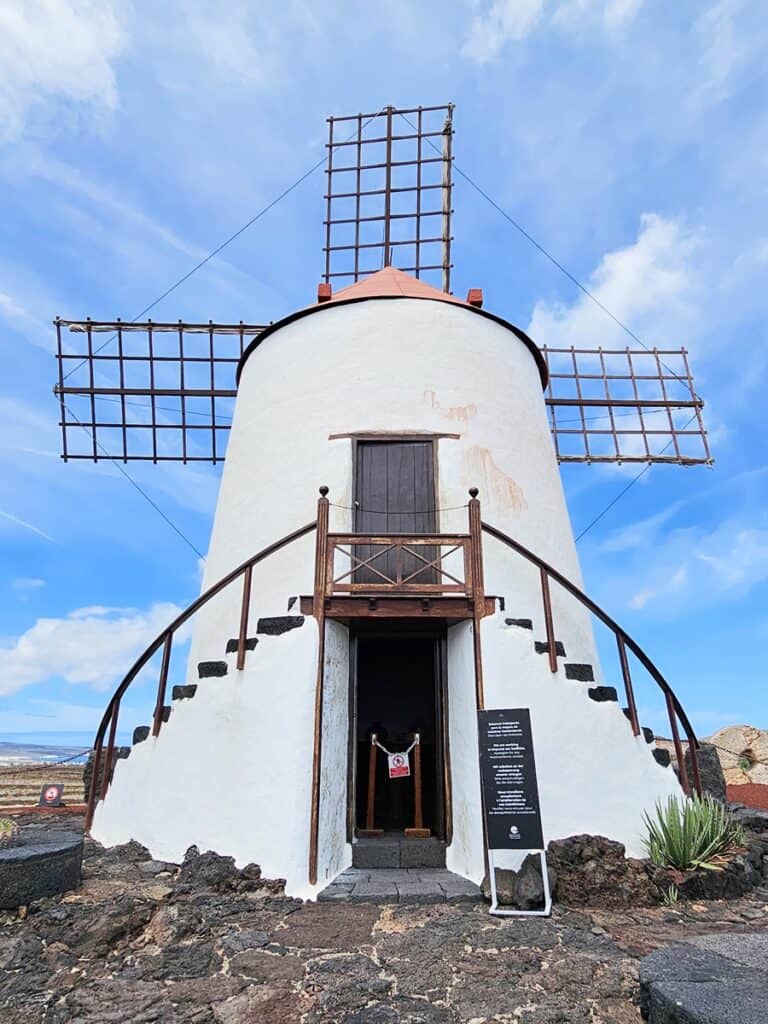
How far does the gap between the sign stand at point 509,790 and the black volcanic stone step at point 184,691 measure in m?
3.08

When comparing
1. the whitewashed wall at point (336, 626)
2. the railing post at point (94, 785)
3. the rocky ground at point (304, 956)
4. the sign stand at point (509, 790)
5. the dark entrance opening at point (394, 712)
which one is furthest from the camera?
the dark entrance opening at point (394, 712)

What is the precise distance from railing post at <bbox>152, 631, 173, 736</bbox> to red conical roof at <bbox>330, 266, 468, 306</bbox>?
5880 mm

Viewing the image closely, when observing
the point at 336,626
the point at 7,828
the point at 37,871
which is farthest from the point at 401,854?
the point at 7,828

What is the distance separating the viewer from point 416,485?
9.07 m

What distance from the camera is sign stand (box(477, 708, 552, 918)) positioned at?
571cm

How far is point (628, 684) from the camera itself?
7.24 metres

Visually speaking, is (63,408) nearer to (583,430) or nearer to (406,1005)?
(583,430)

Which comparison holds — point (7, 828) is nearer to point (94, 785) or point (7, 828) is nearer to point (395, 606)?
point (94, 785)

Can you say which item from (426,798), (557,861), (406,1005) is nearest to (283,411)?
(426,798)

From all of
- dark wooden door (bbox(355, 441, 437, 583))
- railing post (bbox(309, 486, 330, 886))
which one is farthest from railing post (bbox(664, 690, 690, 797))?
railing post (bbox(309, 486, 330, 886))

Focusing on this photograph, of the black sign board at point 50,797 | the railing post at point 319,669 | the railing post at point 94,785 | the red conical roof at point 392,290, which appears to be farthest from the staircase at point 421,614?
the black sign board at point 50,797

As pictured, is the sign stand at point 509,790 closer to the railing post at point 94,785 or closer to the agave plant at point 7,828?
the railing post at point 94,785

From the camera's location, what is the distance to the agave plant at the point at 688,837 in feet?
20.2

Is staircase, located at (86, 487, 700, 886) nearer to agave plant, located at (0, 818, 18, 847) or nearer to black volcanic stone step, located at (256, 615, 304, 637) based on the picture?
black volcanic stone step, located at (256, 615, 304, 637)
